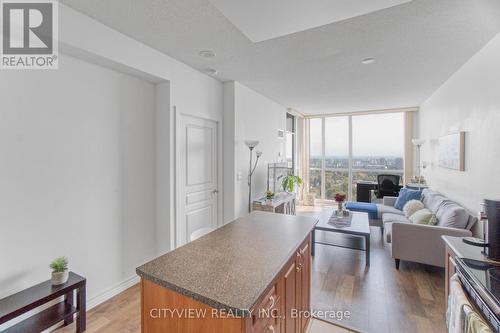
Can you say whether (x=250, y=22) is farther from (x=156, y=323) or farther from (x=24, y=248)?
(x=24, y=248)

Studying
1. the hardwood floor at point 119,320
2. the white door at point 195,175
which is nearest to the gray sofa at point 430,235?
the hardwood floor at point 119,320

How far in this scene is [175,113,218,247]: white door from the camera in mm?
3076

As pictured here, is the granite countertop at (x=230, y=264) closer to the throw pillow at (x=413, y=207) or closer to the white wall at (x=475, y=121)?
the white wall at (x=475, y=121)

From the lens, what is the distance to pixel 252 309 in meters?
0.97

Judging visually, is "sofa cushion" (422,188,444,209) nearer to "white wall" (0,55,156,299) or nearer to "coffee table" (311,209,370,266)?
"coffee table" (311,209,370,266)

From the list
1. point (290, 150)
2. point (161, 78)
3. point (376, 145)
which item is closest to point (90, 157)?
point (161, 78)

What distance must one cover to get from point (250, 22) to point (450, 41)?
2.13 m

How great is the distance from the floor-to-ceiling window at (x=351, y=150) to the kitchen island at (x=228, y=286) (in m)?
5.69

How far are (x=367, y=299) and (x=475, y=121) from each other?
8.11 feet

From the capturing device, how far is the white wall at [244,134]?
3.79 meters

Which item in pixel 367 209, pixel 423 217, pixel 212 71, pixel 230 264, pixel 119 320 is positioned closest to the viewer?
pixel 230 264

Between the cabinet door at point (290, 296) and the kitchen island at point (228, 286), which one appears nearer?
the kitchen island at point (228, 286)

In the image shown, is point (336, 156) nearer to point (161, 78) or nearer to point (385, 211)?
point (385, 211)

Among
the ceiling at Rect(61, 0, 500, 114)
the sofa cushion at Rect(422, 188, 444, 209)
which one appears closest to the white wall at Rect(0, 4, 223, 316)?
the ceiling at Rect(61, 0, 500, 114)
